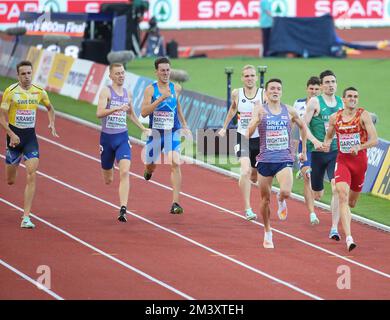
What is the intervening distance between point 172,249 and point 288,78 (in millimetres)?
17385

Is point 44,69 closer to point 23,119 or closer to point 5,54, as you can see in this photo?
point 5,54

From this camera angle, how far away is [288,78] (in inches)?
1254

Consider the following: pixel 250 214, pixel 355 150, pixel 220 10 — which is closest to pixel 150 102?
pixel 250 214

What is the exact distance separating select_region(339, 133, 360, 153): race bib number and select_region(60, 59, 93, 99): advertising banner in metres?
14.3

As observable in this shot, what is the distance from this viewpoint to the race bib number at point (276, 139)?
48.4 ft

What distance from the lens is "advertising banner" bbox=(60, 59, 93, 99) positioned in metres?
28.7

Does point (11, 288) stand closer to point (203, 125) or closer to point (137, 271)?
point (137, 271)

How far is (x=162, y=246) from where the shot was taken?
1517cm

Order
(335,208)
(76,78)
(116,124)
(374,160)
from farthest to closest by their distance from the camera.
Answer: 1. (76,78)
2. (374,160)
3. (116,124)
4. (335,208)

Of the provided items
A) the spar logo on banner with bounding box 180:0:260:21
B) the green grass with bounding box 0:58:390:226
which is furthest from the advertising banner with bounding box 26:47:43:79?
the spar logo on banner with bounding box 180:0:260:21

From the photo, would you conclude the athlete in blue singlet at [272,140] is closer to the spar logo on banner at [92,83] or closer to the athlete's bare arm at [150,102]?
the athlete's bare arm at [150,102]

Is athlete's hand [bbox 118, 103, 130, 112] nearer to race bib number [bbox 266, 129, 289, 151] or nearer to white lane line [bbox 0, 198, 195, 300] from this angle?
white lane line [bbox 0, 198, 195, 300]
